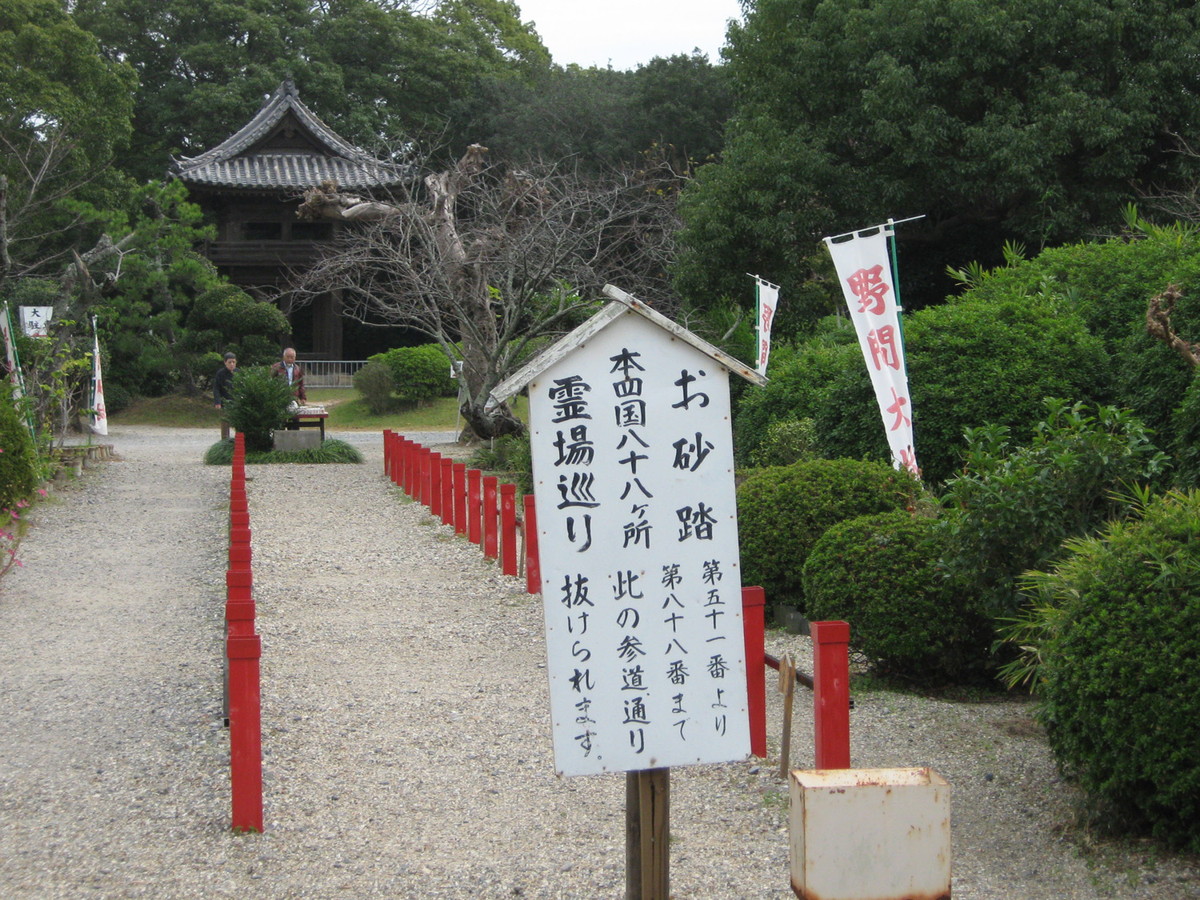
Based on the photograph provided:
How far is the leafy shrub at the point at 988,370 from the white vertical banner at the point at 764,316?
148 inches

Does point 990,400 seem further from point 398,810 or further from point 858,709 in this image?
point 398,810

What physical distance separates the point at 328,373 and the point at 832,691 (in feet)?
90.9

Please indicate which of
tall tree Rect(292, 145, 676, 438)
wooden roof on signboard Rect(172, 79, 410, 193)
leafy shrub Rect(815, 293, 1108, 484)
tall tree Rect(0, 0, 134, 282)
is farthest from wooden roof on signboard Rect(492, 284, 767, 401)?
wooden roof on signboard Rect(172, 79, 410, 193)

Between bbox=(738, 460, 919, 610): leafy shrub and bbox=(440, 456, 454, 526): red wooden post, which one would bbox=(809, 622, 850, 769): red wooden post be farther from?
bbox=(440, 456, 454, 526): red wooden post

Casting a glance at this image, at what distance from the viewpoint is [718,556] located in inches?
136

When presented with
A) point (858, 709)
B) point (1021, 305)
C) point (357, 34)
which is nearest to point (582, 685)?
point (858, 709)

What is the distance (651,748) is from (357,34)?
3328 cm

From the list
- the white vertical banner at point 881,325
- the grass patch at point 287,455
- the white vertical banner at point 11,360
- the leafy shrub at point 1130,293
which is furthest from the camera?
the grass patch at point 287,455

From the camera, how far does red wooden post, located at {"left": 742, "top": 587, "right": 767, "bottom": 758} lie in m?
5.02

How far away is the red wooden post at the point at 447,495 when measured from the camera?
1206 cm

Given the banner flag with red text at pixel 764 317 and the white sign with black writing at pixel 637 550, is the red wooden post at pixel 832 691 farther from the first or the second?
the banner flag with red text at pixel 764 317

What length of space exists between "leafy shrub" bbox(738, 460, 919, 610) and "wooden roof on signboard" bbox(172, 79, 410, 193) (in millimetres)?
22808

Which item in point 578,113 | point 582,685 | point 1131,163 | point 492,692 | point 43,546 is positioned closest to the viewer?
point 582,685

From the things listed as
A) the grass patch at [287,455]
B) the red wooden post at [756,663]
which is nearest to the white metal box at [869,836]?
the red wooden post at [756,663]
